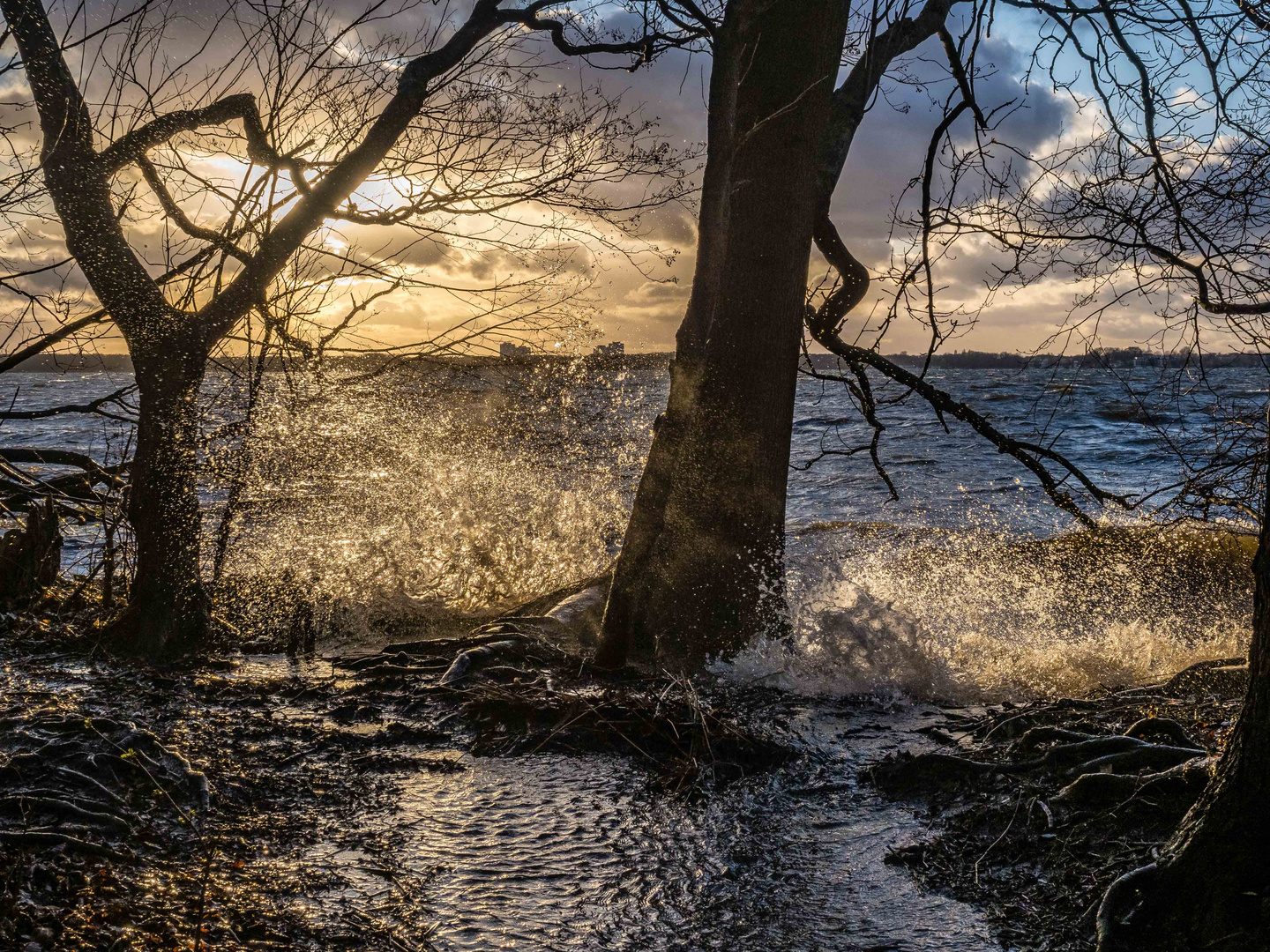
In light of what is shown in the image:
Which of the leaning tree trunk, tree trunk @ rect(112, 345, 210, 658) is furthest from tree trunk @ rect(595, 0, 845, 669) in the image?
the leaning tree trunk

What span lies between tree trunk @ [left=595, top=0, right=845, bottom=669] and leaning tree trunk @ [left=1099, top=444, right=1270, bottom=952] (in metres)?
3.59

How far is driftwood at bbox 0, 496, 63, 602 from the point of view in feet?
23.4

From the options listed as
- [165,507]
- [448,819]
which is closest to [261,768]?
[448,819]

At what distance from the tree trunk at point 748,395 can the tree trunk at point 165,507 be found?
3079mm

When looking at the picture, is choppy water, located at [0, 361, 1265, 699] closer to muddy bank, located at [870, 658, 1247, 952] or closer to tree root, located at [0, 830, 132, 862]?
muddy bank, located at [870, 658, 1247, 952]

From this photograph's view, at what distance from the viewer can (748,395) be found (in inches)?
240

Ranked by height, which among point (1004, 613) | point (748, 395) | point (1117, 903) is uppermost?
point (748, 395)

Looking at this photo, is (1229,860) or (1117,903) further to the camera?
(1117,903)

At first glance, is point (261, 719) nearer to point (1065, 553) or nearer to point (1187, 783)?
point (1187, 783)

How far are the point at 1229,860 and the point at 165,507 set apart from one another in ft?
20.4

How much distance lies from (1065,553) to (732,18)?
8.62 m

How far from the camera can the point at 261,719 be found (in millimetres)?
4922

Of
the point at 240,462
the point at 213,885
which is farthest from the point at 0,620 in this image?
the point at 213,885

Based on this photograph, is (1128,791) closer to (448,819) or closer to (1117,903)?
(1117,903)
